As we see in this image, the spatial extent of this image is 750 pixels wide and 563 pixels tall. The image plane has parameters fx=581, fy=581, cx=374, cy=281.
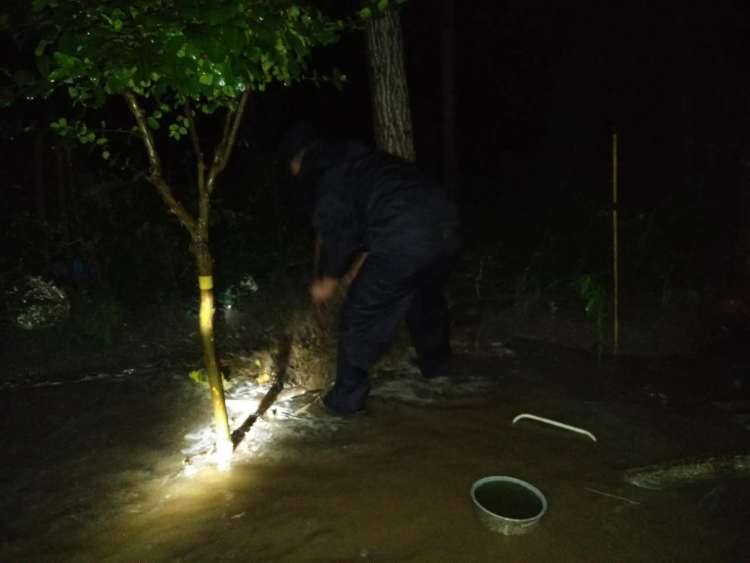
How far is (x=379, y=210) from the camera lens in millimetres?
3584

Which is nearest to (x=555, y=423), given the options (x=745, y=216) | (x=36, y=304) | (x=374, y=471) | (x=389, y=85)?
(x=374, y=471)

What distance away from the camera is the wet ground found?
8.36 feet

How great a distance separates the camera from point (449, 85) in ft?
28.2

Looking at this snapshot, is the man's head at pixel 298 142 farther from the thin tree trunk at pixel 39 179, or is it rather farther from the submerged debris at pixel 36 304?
the thin tree trunk at pixel 39 179

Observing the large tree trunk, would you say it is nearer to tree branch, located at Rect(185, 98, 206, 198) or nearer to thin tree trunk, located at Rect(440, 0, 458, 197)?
tree branch, located at Rect(185, 98, 206, 198)

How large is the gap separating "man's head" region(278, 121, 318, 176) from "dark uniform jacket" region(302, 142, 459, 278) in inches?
1.9

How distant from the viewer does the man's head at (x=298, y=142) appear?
151 inches

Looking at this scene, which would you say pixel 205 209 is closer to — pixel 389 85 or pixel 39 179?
pixel 389 85

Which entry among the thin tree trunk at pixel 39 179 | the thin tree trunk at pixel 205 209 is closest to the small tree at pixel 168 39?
the thin tree trunk at pixel 205 209

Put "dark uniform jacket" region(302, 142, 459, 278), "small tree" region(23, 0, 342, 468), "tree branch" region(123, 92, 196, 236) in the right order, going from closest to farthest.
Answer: "small tree" region(23, 0, 342, 468), "tree branch" region(123, 92, 196, 236), "dark uniform jacket" region(302, 142, 459, 278)

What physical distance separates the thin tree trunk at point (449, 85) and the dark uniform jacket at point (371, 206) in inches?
206

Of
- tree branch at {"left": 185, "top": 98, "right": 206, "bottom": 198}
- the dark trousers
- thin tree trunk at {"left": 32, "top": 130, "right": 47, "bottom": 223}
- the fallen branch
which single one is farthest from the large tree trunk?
thin tree trunk at {"left": 32, "top": 130, "right": 47, "bottom": 223}

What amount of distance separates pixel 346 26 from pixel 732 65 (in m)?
12.1

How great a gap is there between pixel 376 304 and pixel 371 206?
2.04ft
